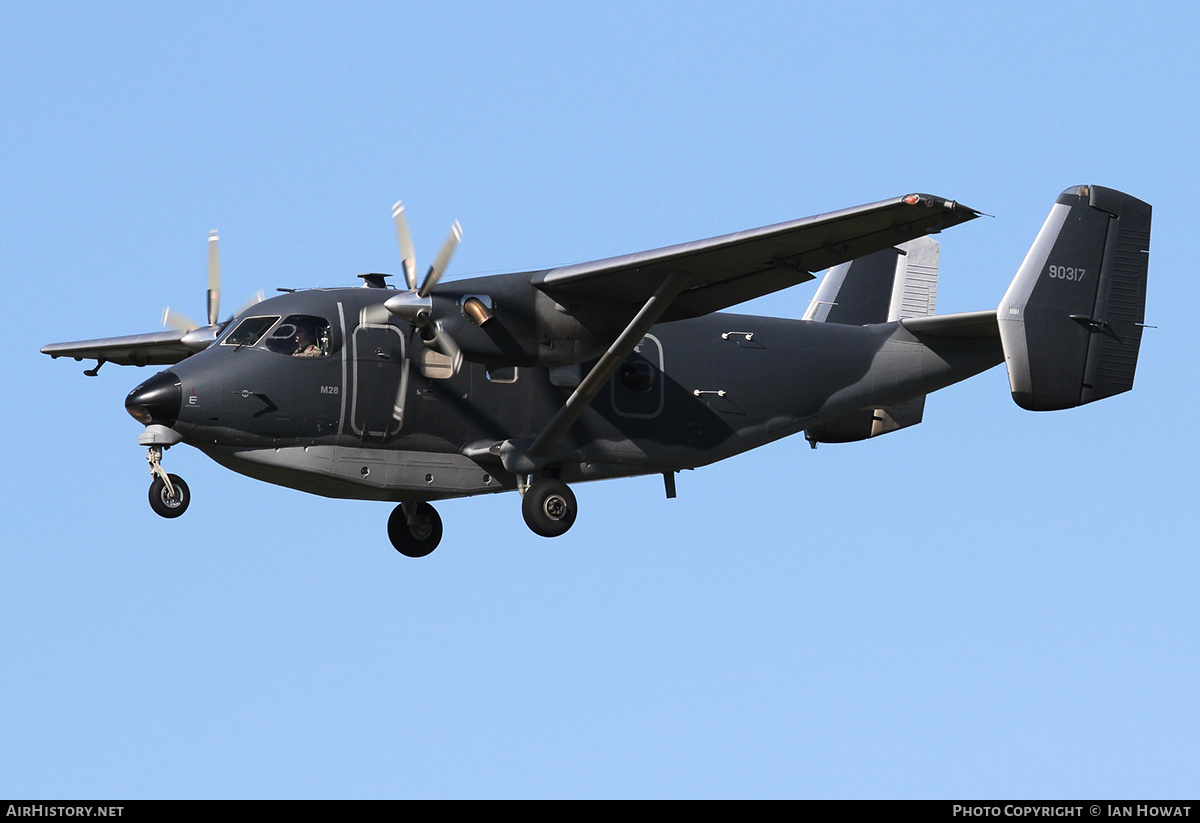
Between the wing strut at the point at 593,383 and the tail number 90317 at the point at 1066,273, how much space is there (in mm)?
5516

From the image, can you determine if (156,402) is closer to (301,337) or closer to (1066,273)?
(301,337)

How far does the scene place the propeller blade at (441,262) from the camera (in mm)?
19141

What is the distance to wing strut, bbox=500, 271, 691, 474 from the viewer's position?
62.8 ft

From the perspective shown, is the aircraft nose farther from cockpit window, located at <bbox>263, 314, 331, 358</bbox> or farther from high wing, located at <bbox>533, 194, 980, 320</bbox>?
high wing, located at <bbox>533, 194, 980, 320</bbox>

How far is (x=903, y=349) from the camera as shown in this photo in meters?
23.2

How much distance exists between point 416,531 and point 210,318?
4047 millimetres

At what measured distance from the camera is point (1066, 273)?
21797 mm

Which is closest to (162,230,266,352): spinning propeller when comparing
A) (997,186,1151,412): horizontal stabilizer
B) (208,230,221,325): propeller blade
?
(208,230,221,325): propeller blade

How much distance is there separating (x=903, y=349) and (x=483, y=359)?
6.94 m

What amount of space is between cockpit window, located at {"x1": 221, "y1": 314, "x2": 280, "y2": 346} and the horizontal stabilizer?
9.33 meters

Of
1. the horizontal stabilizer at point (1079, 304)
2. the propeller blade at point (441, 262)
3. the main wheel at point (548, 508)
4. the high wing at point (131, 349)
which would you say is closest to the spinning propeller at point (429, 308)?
the propeller blade at point (441, 262)
